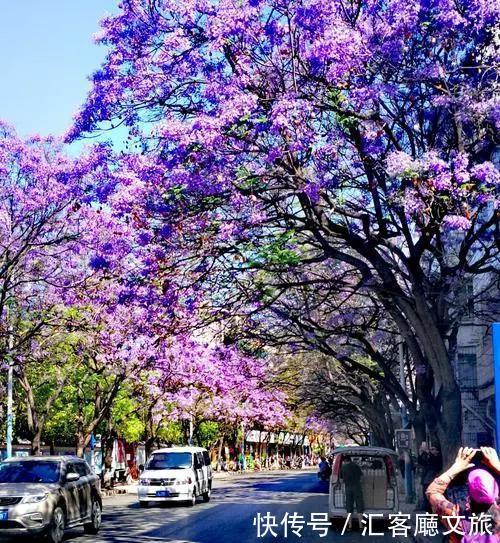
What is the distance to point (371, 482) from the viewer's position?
70.7ft

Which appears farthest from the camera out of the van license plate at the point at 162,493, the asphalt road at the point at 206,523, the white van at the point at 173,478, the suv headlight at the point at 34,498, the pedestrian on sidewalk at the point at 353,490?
the white van at the point at 173,478

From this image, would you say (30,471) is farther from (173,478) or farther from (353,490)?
(173,478)

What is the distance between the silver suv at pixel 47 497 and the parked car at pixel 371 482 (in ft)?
18.7

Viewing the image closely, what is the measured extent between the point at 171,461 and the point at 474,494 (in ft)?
84.5

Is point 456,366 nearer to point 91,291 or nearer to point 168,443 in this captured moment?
point 91,291

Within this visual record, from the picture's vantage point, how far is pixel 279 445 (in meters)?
121

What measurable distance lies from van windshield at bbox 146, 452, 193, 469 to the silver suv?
10.1m

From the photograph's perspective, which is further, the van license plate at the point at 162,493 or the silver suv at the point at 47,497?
the van license plate at the point at 162,493

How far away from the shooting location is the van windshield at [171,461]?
29.8m

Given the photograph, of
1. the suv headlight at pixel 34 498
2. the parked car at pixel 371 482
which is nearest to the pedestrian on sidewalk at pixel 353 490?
the parked car at pixel 371 482

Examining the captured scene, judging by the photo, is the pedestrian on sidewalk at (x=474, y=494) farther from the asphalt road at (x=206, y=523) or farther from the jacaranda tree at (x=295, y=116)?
the asphalt road at (x=206, y=523)

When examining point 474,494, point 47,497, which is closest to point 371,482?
point 47,497

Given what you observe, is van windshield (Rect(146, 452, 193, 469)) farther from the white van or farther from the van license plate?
the van license plate

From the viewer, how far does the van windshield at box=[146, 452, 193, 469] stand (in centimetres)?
2983
